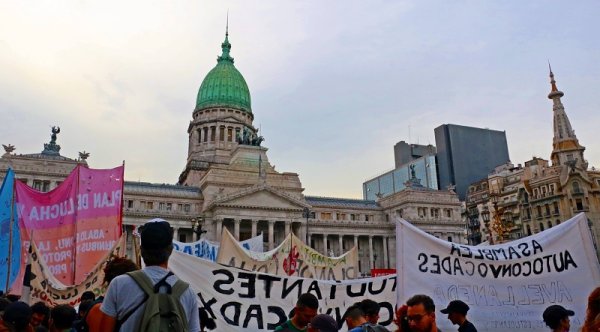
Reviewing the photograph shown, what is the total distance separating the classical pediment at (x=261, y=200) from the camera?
54000 mm

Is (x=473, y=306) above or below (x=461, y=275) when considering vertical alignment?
below

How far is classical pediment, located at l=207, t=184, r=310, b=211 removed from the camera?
177ft

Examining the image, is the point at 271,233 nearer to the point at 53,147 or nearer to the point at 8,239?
the point at 53,147

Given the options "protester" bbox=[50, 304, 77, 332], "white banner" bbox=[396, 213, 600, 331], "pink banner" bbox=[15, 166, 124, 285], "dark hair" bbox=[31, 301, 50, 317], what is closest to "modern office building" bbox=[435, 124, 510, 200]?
"pink banner" bbox=[15, 166, 124, 285]

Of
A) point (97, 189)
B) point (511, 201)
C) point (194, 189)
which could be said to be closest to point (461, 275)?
point (97, 189)

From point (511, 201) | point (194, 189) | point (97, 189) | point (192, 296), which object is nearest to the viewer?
point (192, 296)

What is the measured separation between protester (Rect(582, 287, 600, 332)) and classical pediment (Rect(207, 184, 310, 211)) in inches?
1988

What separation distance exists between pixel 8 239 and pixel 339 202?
55193 mm

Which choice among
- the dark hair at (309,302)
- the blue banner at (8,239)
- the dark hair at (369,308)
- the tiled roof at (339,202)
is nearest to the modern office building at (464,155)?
the tiled roof at (339,202)

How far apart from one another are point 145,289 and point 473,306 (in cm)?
695

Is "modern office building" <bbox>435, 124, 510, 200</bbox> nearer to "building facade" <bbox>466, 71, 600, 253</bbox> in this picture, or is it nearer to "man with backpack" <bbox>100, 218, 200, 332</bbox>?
"building facade" <bbox>466, 71, 600, 253</bbox>

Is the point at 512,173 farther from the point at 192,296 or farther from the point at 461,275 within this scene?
the point at 192,296

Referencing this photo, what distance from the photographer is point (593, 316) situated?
4.46 meters

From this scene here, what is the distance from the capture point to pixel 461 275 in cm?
870
